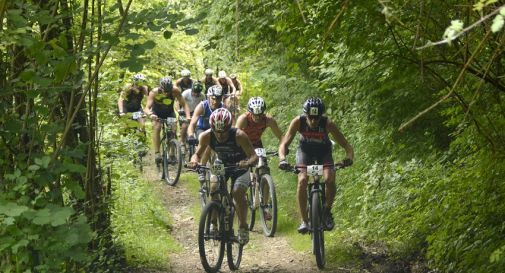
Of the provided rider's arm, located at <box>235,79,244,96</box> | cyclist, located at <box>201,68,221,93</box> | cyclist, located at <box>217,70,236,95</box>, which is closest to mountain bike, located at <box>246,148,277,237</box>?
cyclist, located at <box>201,68,221,93</box>

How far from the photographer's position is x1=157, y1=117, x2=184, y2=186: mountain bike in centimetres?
1566

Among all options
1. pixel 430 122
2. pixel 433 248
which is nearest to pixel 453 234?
pixel 433 248

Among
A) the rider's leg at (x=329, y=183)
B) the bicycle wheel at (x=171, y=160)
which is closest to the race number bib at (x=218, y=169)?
the rider's leg at (x=329, y=183)

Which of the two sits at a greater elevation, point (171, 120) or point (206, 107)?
point (206, 107)

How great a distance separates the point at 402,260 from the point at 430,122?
203 cm

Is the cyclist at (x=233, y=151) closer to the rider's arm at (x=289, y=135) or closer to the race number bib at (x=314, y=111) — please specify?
the rider's arm at (x=289, y=135)

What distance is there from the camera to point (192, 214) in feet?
46.9

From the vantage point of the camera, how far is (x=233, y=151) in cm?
1022

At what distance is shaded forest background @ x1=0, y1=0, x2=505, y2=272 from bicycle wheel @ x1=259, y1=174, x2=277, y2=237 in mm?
1150

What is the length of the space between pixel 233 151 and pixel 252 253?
200cm

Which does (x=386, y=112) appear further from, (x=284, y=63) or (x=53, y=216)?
(x=284, y=63)

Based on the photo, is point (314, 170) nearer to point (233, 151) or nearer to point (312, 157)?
point (312, 157)

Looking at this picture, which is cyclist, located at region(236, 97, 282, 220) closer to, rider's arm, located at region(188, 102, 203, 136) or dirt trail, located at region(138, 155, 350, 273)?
dirt trail, located at region(138, 155, 350, 273)

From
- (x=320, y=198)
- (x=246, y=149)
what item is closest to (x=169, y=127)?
(x=246, y=149)
